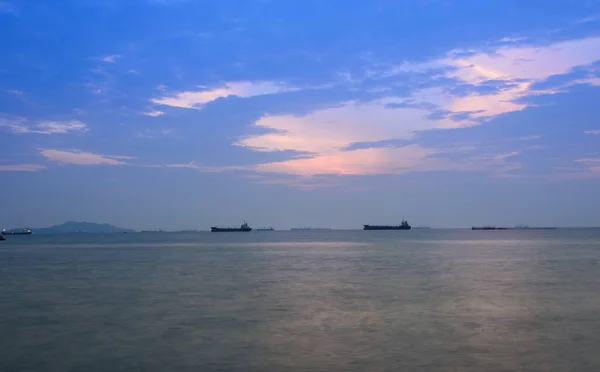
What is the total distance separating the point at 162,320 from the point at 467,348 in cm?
1372

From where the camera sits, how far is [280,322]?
26.2m

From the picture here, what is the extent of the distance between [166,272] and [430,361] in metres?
40.0

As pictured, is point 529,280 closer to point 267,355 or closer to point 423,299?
point 423,299

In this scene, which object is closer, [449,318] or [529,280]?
[449,318]

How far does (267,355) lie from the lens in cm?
1986

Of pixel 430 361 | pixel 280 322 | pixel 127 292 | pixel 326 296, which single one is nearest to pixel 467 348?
pixel 430 361

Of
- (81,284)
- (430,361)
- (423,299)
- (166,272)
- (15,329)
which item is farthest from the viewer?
(166,272)

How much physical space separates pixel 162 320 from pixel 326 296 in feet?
38.3

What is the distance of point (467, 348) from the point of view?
805 inches

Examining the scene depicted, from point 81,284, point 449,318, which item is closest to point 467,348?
point 449,318

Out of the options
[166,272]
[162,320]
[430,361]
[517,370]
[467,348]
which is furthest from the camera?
[166,272]

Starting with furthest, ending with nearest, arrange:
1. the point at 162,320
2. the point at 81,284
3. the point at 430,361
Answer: the point at 81,284
the point at 162,320
the point at 430,361

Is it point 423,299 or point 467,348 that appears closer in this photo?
point 467,348

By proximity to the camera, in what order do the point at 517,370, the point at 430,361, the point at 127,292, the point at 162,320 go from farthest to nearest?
the point at 127,292 < the point at 162,320 < the point at 430,361 < the point at 517,370
